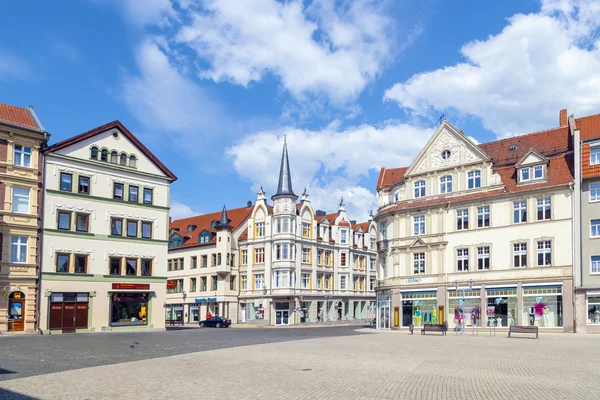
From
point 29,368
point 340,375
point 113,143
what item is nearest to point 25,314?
point 113,143

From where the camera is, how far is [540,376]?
16.9 m

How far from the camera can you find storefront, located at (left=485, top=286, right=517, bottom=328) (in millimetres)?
44562

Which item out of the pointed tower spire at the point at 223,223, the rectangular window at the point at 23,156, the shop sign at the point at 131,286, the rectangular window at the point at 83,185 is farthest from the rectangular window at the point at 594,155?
the pointed tower spire at the point at 223,223

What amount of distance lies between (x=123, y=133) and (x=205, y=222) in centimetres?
3373

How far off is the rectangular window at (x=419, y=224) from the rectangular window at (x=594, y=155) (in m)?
13.6

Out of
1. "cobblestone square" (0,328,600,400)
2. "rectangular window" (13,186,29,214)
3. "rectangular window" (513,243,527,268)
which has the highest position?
"rectangular window" (13,186,29,214)

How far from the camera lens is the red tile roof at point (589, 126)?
140ft

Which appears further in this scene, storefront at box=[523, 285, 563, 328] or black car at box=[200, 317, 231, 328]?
black car at box=[200, 317, 231, 328]

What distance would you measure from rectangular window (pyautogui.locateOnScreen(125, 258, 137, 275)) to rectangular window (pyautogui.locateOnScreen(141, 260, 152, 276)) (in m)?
0.77

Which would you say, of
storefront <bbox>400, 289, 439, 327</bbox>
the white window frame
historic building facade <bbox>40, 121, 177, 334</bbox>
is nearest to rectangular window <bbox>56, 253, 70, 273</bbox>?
historic building facade <bbox>40, 121, 177, 334</bbox>

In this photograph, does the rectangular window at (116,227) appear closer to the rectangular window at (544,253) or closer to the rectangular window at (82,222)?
the rectangular window at (82,222)

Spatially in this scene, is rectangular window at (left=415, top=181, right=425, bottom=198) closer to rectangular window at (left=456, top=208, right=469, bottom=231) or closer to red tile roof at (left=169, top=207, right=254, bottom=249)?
rectangular window at (left=456, top=208, right=469, bottom=231)

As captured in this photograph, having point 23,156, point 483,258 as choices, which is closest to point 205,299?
point 23,156

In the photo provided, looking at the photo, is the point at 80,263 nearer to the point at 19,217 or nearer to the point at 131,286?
the point at 131,286
